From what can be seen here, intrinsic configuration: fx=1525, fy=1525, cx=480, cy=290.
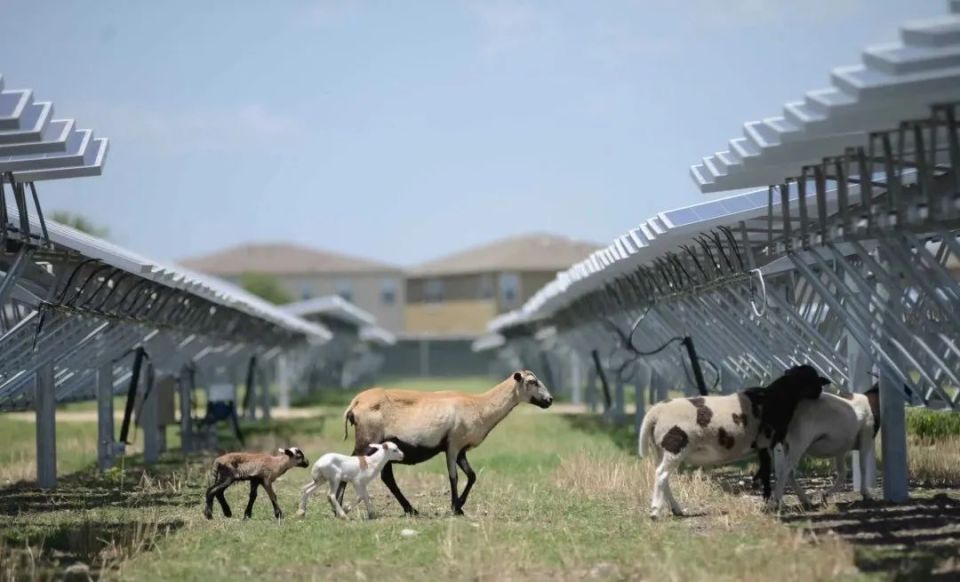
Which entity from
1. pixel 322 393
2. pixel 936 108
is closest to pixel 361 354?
pixel 322 393

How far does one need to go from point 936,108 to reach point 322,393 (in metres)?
50.4

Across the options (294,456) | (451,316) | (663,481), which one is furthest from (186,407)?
(451,316)

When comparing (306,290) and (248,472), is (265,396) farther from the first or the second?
(306,290)

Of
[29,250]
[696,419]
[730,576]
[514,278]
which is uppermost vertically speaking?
[514,278]

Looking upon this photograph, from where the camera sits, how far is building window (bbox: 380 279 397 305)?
91375 mm

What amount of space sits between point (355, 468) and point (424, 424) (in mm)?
796

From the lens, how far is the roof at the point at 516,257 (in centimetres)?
8525

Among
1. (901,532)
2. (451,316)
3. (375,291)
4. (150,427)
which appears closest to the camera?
(901,532)

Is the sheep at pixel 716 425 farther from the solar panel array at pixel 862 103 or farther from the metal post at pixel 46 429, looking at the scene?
the metal post at pixel 46 429

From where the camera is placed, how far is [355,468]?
1341 cm

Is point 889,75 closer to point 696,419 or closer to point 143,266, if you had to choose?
point 696,419

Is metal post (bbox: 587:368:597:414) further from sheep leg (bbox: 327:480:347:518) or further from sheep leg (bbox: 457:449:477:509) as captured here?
sheep leg (bbox: 327:480:347:518)

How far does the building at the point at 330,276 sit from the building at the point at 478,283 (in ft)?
4.53

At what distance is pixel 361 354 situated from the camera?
76688mm
